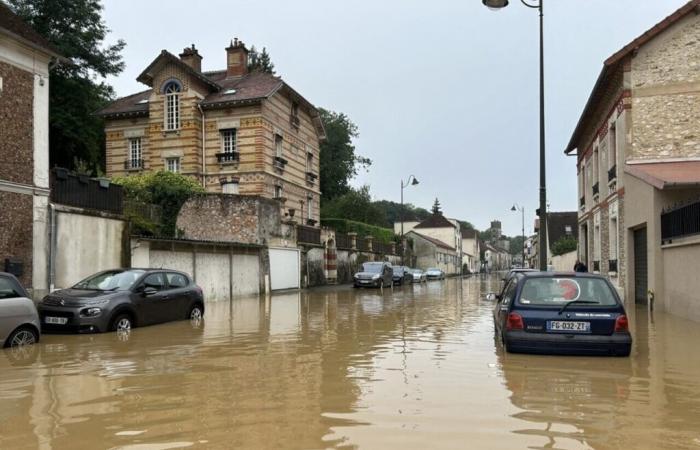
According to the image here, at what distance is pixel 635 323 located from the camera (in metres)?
14.1

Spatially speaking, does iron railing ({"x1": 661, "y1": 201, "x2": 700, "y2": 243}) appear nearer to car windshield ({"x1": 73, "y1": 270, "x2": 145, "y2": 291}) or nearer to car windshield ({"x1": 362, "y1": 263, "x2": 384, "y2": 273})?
car windshield ({"x1": 73, "y1": 270, "x2": 145, "y2": 291})

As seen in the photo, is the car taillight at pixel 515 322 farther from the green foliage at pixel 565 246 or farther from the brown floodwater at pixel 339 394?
the green foliage at pixel 565 246

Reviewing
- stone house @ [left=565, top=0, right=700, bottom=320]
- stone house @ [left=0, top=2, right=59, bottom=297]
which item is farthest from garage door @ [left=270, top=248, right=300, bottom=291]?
stone house @ [left=565, top=0, right=700, bottom=320]

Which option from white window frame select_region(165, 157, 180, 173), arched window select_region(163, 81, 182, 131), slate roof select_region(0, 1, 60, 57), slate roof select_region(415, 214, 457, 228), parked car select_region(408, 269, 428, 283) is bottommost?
parked car select_region(408, 269, 428, 283)

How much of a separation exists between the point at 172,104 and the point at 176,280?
77.2 feet

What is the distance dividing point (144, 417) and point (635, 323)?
12.1 m

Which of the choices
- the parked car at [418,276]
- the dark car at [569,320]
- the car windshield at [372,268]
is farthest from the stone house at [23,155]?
the parked car at [418,276]

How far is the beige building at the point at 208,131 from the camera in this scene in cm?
3481

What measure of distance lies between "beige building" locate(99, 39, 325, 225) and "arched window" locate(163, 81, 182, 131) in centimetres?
6

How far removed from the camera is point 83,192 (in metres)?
17.5

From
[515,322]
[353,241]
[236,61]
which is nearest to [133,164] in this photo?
[236,61]

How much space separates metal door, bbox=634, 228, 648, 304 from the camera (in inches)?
723

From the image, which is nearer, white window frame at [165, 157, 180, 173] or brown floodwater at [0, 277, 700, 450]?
brown floodwater at [0, 277, 700, 450]

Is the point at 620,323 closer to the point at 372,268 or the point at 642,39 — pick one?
the point at 642,39
